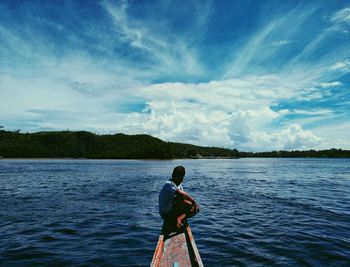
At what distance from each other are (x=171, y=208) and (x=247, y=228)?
811 centimetres

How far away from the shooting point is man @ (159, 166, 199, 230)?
11.1m

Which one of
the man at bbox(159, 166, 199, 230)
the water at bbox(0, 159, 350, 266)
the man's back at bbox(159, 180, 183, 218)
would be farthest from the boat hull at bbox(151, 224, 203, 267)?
the water at bbox(0, 159, 350, 266)

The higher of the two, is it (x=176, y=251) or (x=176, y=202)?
(x=176, y=202)

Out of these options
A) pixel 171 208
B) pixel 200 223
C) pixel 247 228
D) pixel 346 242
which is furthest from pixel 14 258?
pixel 346 242

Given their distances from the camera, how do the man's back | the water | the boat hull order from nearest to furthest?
the boat hull
the man's back
the water

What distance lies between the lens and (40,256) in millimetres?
12812

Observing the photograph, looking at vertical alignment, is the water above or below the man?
below

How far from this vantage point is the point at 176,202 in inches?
444

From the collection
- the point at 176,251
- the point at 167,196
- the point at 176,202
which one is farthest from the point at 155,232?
the point at 176,251

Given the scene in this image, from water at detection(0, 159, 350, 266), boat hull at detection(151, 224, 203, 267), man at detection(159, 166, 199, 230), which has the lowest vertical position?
water at detection(0, 159, 350, 266)

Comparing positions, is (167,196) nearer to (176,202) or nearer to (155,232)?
(176,202)

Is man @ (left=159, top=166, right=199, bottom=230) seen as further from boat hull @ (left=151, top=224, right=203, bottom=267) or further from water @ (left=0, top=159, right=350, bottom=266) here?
water @ (left=0, top=159, right=350, bottom=266)

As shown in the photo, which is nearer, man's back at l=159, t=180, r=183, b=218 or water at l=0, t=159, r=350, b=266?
man's back at l=159, t=180, r=183, b=218

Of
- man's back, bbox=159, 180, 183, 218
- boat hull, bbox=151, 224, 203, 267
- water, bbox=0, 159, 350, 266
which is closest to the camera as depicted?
boat hull, bbox=151, 224, 203, 267
